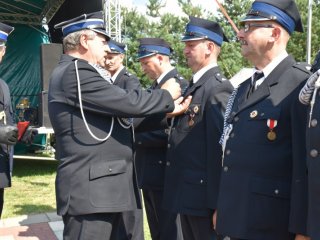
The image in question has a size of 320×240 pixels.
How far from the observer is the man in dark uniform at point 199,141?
2.59m

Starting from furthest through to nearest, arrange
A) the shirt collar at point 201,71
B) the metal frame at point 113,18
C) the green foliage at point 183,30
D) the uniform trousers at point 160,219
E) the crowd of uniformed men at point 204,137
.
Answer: the green foliage at point 183,30
the metal frame at point 113,18
the uniform trousers at point 160,219
the shirt collar at point 201,71
the crowd of uniformed men at point 204,137

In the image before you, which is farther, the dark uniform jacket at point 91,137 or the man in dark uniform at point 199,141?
the man in dark uniform at point 199,141

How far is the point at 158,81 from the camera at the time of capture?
3672mm

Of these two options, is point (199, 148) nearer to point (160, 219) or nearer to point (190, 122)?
point (190, 122)

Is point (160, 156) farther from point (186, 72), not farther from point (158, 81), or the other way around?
point (186, 72)

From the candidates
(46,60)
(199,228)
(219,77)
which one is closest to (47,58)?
(46,60)

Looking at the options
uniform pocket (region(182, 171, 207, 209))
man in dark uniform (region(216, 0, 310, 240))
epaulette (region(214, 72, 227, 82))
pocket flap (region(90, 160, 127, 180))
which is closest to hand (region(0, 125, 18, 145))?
pocket flap (region(90, 160, 127, 180))

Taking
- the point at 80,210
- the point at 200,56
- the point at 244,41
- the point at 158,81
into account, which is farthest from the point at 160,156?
the point at 244,41

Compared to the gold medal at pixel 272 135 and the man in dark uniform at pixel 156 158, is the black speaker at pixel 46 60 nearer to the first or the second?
the man in dark uniform at pixel 156 158

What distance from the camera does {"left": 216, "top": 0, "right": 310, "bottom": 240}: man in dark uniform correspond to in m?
1.94

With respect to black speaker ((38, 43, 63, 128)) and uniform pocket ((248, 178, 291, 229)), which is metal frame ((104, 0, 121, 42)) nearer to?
black speaker ((38, 43, 63, 128))

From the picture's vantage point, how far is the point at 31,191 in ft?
22.0

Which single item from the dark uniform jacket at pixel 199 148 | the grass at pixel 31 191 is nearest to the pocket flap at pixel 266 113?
the dark uniform jacket at pixel 199 148

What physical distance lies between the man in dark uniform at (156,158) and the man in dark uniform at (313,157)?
169 cm
